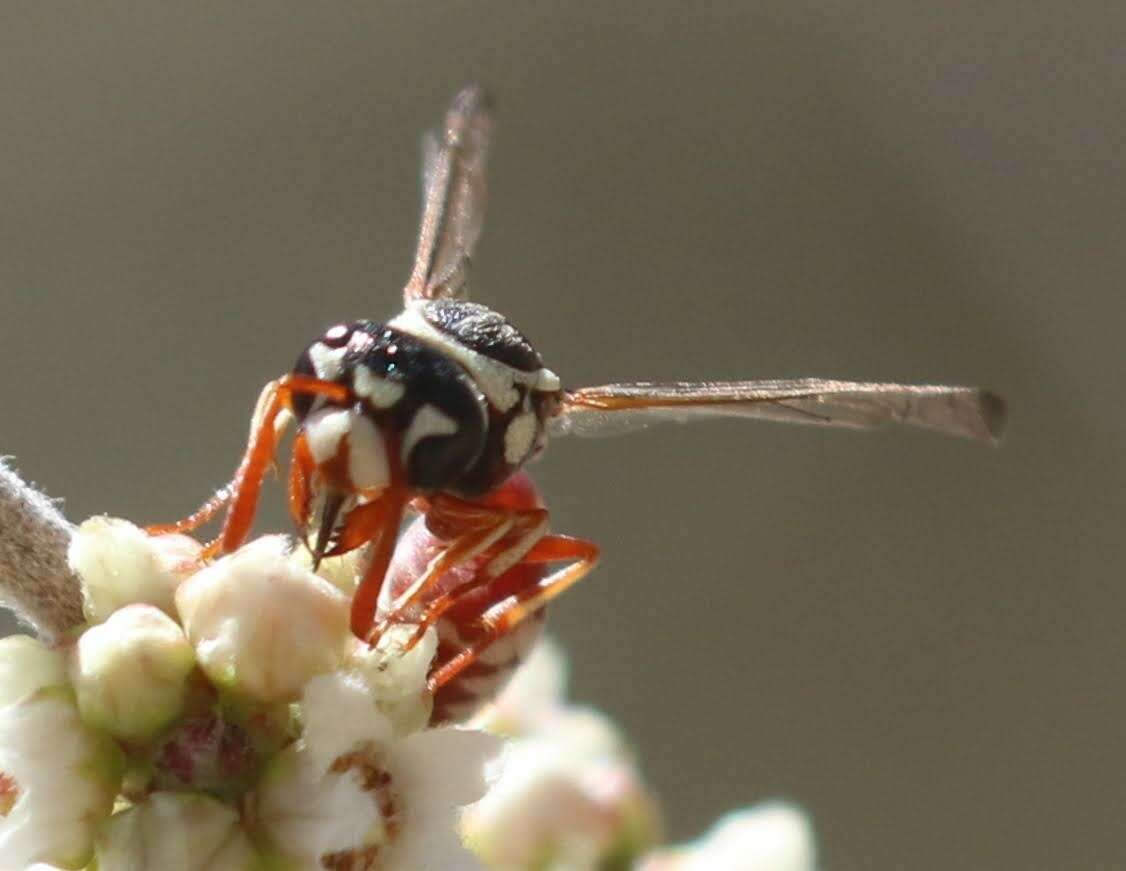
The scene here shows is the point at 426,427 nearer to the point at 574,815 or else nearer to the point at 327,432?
the point at 327,432

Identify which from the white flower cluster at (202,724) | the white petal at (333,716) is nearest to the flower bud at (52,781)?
the white flower cluster at (202,724)

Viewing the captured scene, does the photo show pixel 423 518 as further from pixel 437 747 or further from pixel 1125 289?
pixel 1125 289

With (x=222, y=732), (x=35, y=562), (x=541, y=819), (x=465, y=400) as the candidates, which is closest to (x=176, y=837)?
(x=222, y=732)

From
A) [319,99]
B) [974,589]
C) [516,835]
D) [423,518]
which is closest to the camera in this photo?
[423,518]

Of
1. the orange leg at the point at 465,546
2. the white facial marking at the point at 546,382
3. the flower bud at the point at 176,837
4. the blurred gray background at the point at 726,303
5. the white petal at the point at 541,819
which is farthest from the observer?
the blurred gray background at the point at 726,303

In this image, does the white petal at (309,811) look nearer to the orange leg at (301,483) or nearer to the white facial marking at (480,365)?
the orange leg at (301,483)

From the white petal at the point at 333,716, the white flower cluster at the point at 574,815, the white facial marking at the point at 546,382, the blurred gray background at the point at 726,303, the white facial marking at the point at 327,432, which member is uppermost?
the blurred gray background at the point at 726,303

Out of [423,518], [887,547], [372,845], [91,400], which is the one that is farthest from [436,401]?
[887,547]
